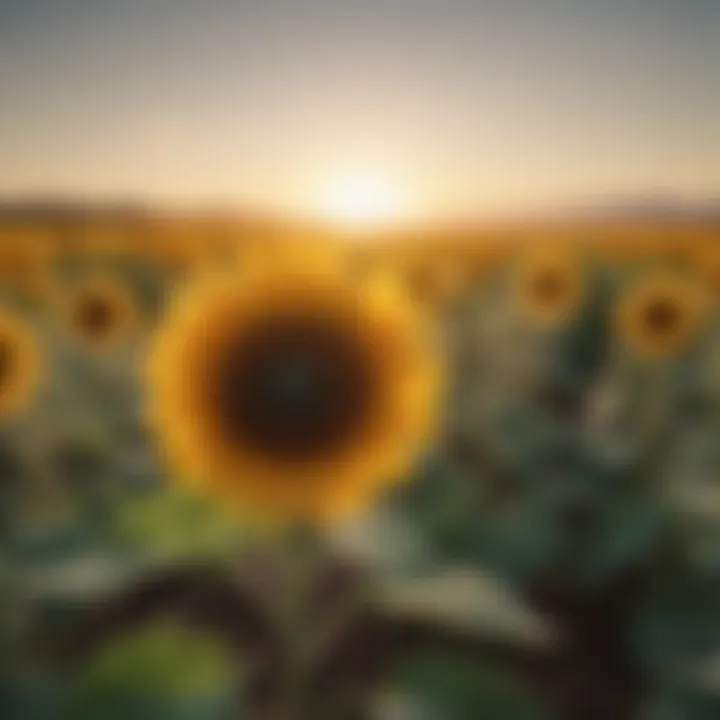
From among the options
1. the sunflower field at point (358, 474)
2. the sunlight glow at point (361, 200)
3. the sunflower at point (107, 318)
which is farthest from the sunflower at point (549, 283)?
the sunflower at point (107, 318)

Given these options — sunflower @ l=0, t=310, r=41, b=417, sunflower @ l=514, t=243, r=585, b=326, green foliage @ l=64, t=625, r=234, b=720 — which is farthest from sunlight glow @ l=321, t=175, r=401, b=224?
green foliage @ l=64, t=625, r=234, b=720

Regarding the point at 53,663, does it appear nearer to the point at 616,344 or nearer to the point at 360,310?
the point at 360,310

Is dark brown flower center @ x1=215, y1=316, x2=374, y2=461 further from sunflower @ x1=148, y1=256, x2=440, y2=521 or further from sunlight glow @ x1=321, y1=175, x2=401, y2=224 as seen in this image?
sunlight glow @ x1=321, y1=175, x2=401, y2=224

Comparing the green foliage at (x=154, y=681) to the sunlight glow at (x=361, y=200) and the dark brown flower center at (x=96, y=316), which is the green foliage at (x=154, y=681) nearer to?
the dark brown flower center at (x=96, y=316)

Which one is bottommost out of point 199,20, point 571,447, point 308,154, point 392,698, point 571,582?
point 392,698

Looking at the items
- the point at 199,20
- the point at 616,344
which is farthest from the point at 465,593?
the point at 199,20

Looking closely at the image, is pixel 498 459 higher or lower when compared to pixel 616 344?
lower
